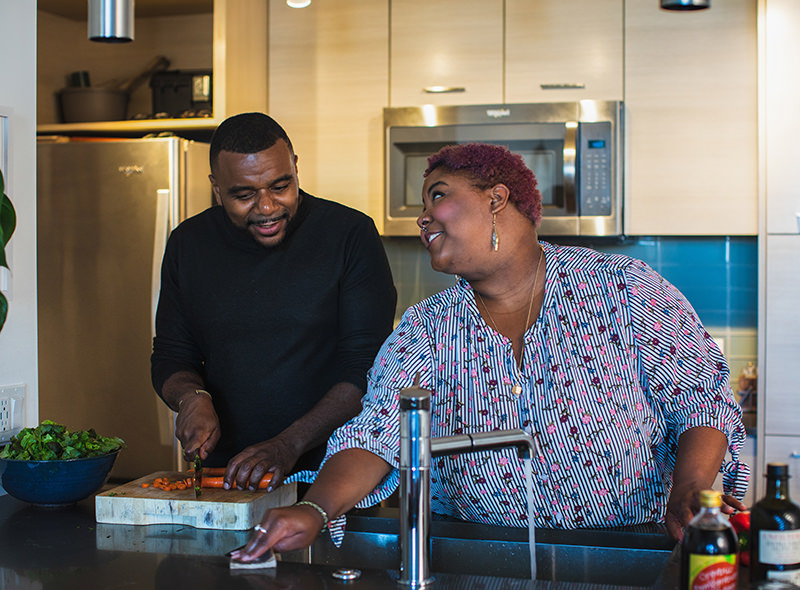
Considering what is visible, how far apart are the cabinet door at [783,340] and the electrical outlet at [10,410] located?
7.67 ft

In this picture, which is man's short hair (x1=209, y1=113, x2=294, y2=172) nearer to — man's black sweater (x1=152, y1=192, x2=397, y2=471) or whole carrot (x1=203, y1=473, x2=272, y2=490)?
man's black sweater (x1=152, y1=192, x2=397, y2=471)

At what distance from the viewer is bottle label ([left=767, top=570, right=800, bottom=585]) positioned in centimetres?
111

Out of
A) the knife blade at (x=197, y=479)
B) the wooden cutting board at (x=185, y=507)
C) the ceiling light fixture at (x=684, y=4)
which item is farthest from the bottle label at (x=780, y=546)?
the ceiling light fixture at (x=684, y=4)

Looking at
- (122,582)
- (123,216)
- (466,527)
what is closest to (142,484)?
(122,582)

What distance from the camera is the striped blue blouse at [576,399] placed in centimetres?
155

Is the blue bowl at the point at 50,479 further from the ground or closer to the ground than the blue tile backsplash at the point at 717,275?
closer to the ground

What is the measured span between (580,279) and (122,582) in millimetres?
900

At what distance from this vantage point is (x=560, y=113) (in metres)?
3.32

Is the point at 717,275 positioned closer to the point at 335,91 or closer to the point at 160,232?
the point at 335,91

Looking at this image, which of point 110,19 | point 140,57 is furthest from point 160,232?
point 110,19

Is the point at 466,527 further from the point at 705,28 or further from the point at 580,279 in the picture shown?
the point at 705,28

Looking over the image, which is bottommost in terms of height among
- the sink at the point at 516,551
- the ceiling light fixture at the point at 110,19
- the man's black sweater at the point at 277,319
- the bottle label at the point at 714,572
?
the sink at the point at 516,551

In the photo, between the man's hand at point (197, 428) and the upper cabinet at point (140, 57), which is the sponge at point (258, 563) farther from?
the upper cabinet at point (140, 57)

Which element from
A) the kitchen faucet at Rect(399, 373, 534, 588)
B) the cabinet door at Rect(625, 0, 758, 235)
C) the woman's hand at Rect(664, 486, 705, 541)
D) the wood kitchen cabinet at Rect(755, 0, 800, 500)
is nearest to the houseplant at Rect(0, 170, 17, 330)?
the kitchen faucet at Rect(399, 373, 534, 588)
